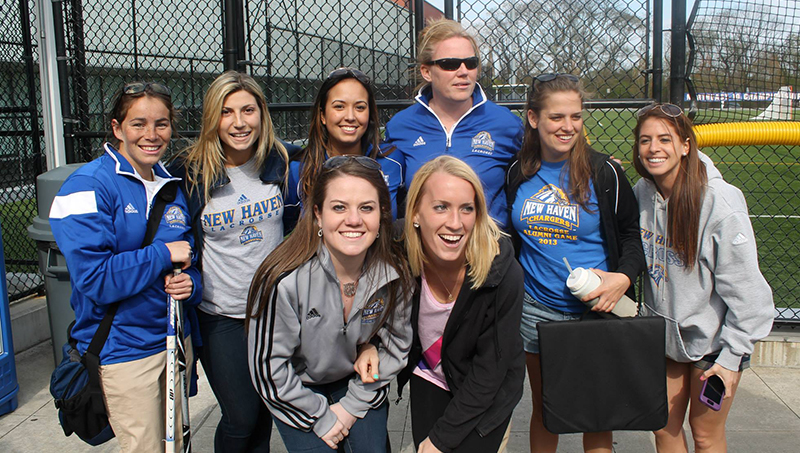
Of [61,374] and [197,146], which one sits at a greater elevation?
[197,146]

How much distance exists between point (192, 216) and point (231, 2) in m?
2.18

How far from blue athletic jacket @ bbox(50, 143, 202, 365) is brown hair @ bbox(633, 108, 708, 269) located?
6.63 feet

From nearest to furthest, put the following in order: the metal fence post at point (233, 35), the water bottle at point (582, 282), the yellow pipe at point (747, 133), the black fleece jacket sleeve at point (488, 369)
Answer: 1. the black fleece jacket sleeve at point (488, 369)
2. the water bottle at point (582, 282)
3. the yellow pipe at point (747, 133)
4. the metal fence post at point (233, 35)

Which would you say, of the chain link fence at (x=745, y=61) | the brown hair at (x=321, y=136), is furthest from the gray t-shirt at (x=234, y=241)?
the chain link fence at (x=745, y=61)

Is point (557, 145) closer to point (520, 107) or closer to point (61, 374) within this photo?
point (520, 107)

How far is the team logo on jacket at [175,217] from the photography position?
8.39ft

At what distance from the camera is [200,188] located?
2674mm

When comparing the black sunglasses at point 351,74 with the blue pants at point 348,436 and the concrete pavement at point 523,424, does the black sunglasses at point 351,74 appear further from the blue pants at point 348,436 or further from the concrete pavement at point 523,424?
the concrete pavement at point 523,424

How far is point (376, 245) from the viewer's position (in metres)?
2.51

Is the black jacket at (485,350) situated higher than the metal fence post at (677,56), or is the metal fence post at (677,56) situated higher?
the metal fence post at (677,56)

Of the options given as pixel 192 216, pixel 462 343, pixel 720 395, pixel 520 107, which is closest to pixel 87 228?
pixel 192 216

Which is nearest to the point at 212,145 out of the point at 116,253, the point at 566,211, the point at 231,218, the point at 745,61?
the point at 231,218

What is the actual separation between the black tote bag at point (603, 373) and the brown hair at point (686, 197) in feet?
1.07

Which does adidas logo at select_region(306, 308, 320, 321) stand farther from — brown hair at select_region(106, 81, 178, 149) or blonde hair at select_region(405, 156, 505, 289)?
brown hair at select_region(106, 81, 178, 149)
